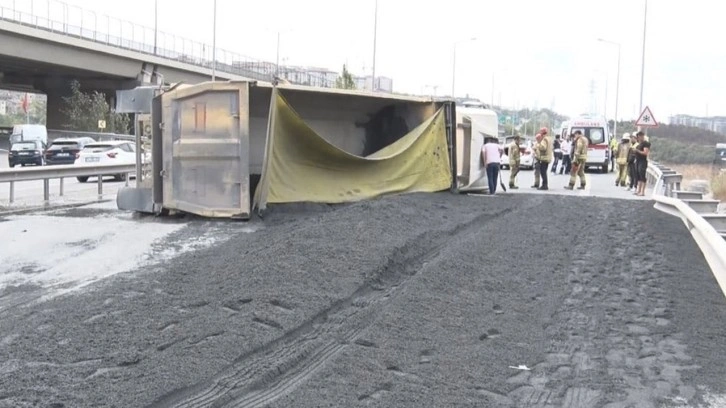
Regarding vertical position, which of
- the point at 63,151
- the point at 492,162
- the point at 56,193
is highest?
the point at 492,162

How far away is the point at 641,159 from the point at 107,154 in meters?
16.1

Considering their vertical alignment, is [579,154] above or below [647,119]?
below

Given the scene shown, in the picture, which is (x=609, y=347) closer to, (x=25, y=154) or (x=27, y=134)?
(x=25, y=154)

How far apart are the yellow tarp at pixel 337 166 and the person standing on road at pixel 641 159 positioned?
5292mm

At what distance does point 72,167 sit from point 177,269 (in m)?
11.1

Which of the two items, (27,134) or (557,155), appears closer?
(557,155)

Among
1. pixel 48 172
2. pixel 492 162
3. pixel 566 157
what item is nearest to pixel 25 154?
pixel 48 172

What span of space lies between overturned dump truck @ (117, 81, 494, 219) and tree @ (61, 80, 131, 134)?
47.5m

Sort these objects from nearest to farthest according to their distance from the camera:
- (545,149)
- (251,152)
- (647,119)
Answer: (251,152)
(545,149)
(647,119)

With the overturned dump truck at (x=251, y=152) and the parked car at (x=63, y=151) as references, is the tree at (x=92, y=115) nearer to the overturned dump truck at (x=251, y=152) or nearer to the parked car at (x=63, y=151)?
the parked car at (x=63, y=151)

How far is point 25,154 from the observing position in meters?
37.5

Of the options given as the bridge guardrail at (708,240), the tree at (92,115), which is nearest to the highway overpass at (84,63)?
the tree at (92,115)

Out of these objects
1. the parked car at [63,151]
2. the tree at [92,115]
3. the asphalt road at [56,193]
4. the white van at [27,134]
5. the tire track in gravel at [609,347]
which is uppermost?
the tree at [92,115]

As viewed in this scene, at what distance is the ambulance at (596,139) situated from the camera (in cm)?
3566
